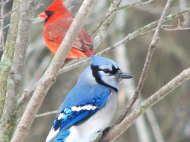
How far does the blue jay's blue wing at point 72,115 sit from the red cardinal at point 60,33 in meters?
0.78

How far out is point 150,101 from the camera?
2201 millimetres

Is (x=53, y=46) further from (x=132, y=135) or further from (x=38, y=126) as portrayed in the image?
(x=132, y=135)

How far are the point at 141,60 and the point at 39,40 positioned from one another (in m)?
2.05

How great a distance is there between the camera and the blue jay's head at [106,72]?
298 cm

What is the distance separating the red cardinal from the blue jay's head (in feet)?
1.71

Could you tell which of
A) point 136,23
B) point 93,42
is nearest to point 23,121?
point 93,42

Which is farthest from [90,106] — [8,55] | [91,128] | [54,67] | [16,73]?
[54,67]

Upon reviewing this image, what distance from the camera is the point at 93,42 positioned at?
3.65 m

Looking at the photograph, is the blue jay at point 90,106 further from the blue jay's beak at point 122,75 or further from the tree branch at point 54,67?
the tree branch at point 54,67

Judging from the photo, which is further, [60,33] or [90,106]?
[60,33]

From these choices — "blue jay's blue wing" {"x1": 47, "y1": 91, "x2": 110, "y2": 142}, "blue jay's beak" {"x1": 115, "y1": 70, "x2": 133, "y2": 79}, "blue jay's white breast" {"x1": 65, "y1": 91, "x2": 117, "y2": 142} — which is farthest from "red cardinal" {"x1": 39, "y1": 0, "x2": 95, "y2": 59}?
"blue jay's white breast" {"x1": 65, "y1": 91, "x2": 117, "y2": 142}

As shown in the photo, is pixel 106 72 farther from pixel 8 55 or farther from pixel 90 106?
pixel 8 55

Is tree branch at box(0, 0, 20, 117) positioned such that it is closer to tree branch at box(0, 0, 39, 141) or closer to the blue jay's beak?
tree branch at box(0, 0, 39, 141)

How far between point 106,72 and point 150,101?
2.90 ft
